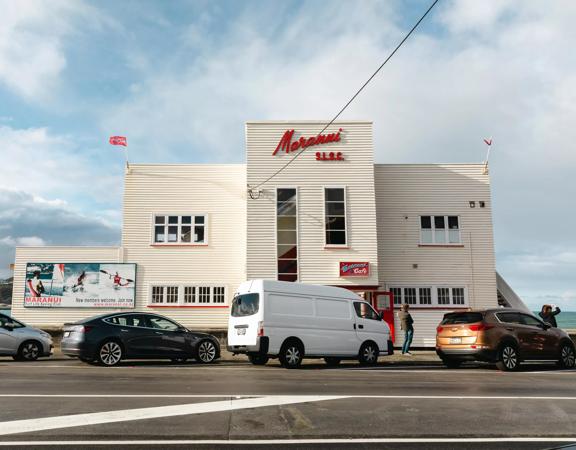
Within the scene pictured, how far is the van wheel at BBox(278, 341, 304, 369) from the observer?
1517 cm

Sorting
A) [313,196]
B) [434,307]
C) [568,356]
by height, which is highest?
[313,196]

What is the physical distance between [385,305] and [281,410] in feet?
56.4

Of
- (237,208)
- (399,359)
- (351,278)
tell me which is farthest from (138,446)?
(237,208)

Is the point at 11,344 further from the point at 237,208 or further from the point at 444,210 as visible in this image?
the point at 444,210

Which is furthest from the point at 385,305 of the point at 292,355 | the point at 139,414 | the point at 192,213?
the point at 139,414

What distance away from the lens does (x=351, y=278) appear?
23.5 meters

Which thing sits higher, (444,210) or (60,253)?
(444,210)

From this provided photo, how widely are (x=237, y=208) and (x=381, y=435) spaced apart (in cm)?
1933

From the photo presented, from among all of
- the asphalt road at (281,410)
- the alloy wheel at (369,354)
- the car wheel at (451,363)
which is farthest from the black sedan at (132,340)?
the car wheel at (451,363)

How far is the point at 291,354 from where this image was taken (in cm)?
1530

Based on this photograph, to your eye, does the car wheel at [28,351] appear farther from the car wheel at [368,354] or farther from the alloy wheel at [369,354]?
the alloy wheel at [369,354]

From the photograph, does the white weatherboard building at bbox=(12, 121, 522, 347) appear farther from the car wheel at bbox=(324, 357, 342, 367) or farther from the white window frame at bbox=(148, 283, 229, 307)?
the car wheel at bbox=(324, 357, 342, 367)

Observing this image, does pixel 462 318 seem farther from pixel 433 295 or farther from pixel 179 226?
pixel 179 226

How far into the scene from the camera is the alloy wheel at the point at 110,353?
1492 cm
